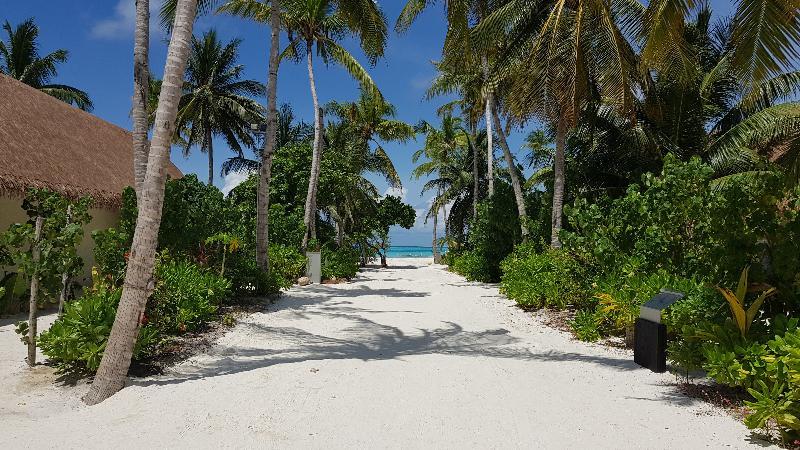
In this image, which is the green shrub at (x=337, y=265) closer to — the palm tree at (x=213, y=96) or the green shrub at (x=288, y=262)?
the green shrub at (x=288, y=262)

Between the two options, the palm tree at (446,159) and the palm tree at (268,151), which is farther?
the palm tree at (446,159)

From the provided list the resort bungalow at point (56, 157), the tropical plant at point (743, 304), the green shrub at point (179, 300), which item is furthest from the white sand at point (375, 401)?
the resort bungalow at point (56, 157)

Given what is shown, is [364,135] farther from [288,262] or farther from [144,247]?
[144,247]

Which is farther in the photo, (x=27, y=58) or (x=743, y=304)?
(x=27, y=58)

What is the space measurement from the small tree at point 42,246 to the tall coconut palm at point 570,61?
10361mm

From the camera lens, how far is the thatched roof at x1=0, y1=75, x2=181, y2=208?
1032cm

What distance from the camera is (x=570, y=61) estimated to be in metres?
12.2

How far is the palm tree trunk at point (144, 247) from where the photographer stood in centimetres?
474

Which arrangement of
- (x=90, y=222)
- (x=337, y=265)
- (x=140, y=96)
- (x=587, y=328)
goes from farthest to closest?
(x=337, y=265), (x=90, y=222), (x=140, y=96), (x=587, y=328)

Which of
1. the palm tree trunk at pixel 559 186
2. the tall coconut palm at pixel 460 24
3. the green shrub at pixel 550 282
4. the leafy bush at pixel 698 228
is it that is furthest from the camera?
the tall coconut palm at pixel 460 24

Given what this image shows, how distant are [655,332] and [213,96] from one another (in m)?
25.9

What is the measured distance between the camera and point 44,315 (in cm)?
940

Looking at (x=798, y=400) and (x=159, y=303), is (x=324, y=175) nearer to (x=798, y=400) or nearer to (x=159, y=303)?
(x=159, y=303)

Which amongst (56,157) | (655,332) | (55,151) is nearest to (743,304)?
(655,332)
